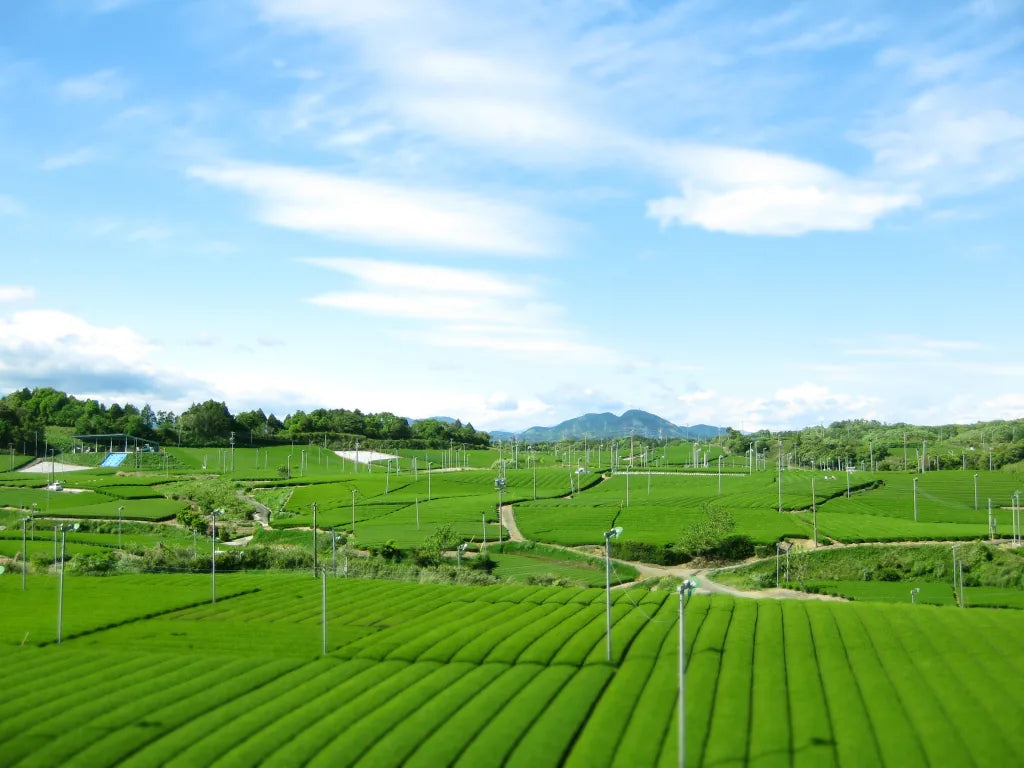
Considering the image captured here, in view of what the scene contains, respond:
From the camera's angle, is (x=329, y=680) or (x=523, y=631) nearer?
(x=329, y=680)

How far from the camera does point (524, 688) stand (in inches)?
1565

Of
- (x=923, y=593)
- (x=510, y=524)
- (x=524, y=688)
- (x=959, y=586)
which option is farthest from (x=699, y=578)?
(x=524, y=688)

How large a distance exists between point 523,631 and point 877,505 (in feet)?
324

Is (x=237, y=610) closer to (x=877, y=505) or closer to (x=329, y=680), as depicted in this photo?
(x=329, y=680)

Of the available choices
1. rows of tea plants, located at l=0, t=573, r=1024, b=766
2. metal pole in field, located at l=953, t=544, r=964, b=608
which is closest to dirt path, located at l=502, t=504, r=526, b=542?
metal pole in field, located at l=953, t=544, r=964, b=608

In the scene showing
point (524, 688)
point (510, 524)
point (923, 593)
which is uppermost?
point (524, 688)

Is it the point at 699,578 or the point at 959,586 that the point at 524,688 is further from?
the point at 959,586

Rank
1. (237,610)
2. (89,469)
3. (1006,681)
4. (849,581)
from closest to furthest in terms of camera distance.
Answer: (1006,681) → (237,610) → (849,581) → (89,469)

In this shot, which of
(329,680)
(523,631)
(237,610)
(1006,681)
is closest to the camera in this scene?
(1006,681)

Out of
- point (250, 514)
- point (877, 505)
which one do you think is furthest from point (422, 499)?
point (877, 505)

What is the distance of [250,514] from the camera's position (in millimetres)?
130750

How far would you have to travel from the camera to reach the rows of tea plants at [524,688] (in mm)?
32281

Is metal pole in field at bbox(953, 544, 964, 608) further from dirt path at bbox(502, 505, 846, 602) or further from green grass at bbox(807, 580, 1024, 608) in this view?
dirt path at bbox(502, 505, 846, 602)

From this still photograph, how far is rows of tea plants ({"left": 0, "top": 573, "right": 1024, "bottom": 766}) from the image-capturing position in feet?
106
